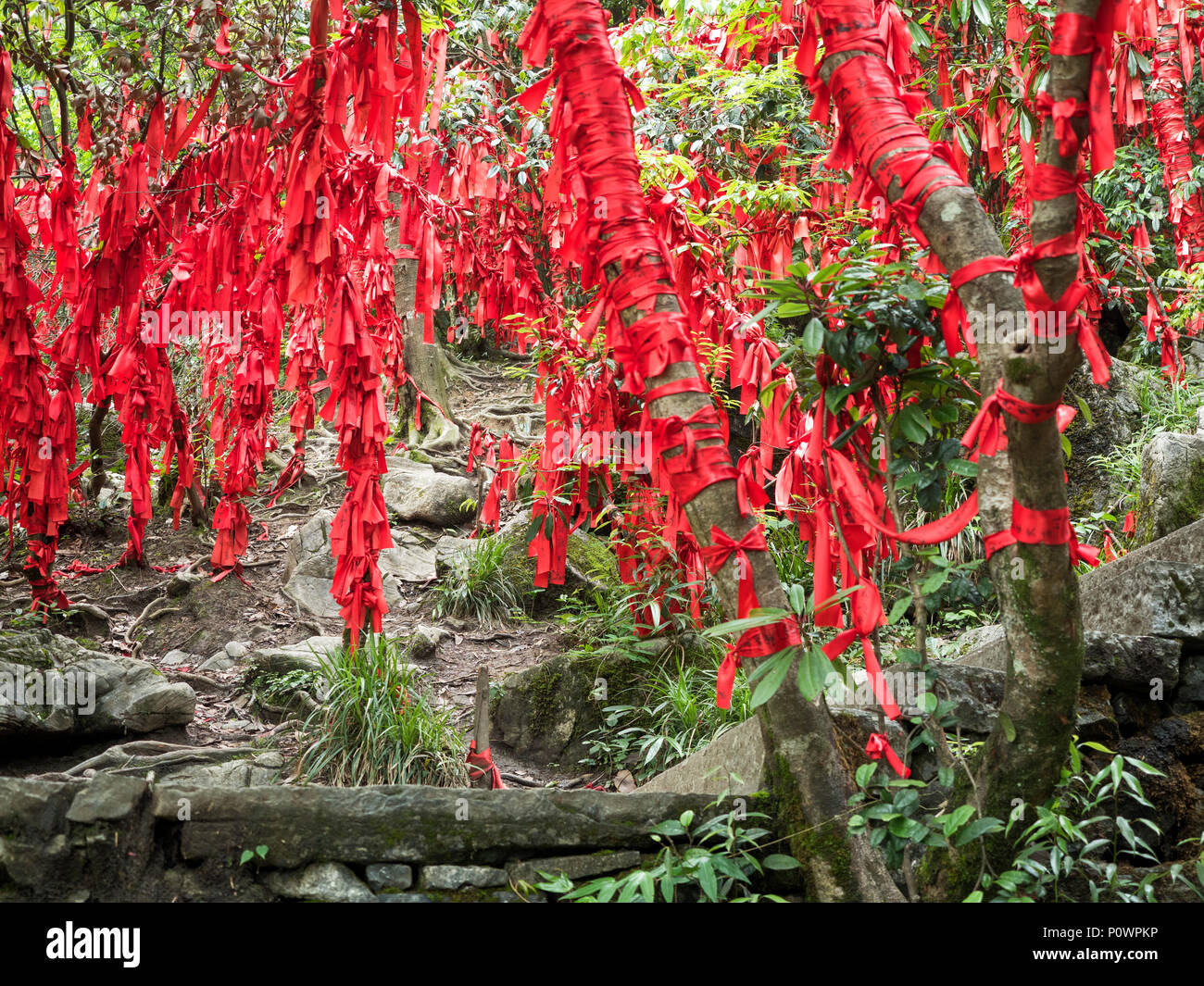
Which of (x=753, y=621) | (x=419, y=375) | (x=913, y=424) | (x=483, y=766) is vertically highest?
(x=419, y=375)

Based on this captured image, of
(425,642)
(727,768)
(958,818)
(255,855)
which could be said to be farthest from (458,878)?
(425,642)

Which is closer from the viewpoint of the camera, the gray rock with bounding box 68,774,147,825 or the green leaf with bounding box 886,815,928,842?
the green leaf with bounding box 886,815,928,842

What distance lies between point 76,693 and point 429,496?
10.6 feet

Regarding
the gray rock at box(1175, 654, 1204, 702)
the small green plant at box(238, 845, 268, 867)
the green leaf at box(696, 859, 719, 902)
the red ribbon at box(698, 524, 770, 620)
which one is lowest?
the green leaf at box(696, 859, 719, 902)

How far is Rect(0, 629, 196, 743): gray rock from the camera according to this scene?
3.04 metres

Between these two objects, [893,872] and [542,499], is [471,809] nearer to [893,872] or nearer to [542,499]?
[893,872]

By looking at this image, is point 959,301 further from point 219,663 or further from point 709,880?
point 219,663

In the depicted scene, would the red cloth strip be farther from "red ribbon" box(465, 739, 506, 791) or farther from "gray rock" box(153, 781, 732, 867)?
"red ribbon" box(465, 739, 506, 791)

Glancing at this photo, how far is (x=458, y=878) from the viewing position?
180cm

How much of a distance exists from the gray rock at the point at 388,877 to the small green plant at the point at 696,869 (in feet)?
0.88

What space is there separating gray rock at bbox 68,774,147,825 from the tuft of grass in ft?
4.83

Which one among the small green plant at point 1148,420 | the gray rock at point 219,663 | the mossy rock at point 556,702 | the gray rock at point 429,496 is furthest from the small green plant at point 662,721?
the gray rock at point 429,496

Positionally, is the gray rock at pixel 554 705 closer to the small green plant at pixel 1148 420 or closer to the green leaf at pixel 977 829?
the green leaf at pixel 977 829

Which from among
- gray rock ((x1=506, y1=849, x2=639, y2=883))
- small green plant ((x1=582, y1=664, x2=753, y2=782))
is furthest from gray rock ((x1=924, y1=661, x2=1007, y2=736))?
small green plant ((x1=582, y1=664, x2=753, y2=782))
